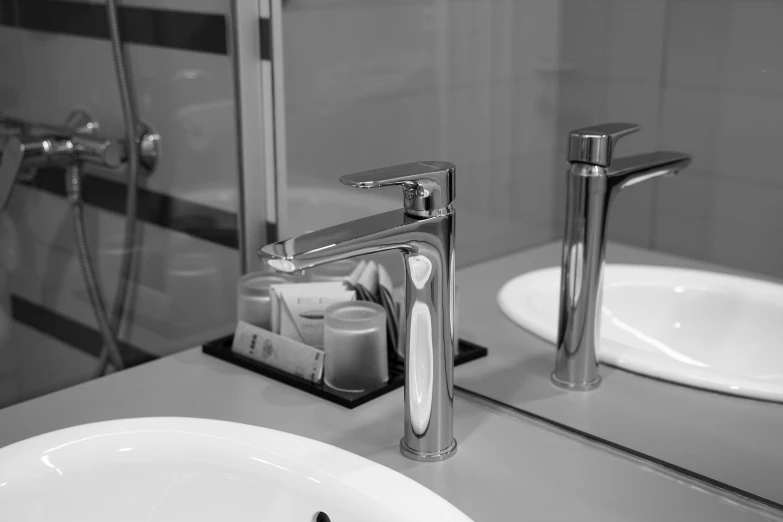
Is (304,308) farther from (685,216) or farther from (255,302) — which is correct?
(685,216)

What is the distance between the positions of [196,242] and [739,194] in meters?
0.72

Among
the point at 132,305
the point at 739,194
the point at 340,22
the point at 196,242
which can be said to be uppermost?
the point at 340,22

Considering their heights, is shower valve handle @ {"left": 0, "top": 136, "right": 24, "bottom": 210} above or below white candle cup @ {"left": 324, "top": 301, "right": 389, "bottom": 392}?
above

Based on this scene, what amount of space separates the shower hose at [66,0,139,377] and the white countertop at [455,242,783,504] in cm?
51

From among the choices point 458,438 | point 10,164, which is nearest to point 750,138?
point 458,438

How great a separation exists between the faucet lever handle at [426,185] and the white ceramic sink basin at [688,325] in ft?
0.84

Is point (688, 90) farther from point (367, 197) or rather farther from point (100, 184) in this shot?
point (100, 184)

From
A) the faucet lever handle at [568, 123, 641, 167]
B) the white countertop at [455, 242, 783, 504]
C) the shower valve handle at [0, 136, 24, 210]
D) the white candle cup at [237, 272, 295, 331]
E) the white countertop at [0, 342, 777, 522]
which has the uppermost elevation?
the faucet lever handle at [568, 123, 641, 167]

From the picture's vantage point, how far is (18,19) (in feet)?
3.62

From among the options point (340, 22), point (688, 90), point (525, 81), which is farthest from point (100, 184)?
point (688, 90)

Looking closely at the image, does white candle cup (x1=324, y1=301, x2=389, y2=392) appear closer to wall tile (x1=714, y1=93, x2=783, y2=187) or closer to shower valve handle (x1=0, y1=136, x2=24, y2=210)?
wall tile (x1=714, y1=93, x2=783, y2=187)

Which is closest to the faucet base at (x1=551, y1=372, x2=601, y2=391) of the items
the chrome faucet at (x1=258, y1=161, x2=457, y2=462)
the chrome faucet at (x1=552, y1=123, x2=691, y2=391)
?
the chrome faucet at (x1=552, y1=123, x2=691, y2=391)

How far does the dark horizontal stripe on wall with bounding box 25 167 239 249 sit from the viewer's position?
115 centimetres

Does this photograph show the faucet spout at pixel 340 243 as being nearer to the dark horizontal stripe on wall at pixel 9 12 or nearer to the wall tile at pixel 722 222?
the wall tile at pixel 722 222
